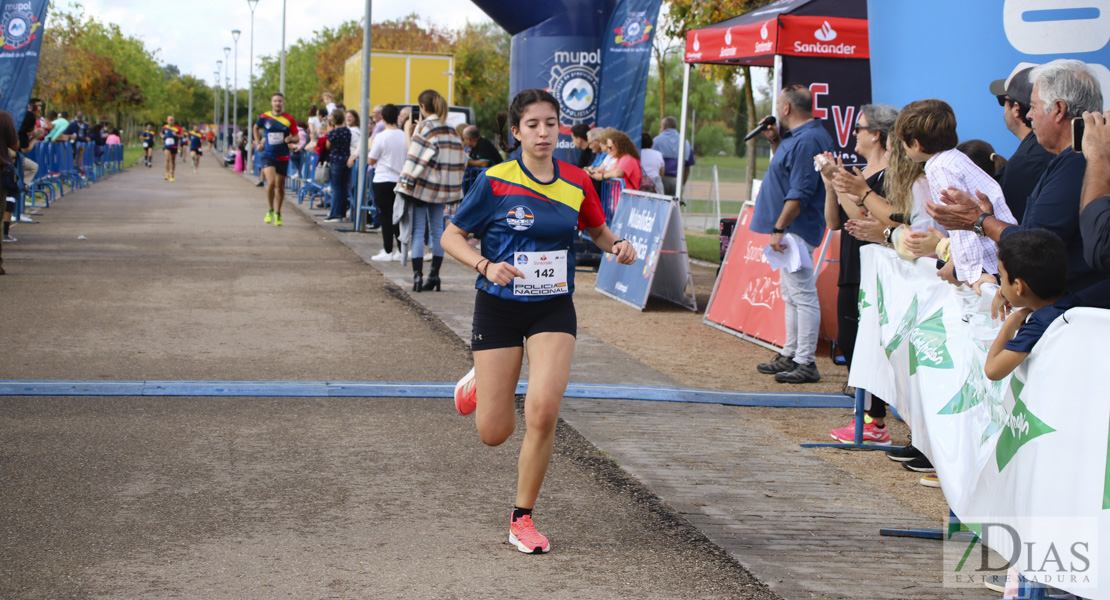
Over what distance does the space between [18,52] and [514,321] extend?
11943mm

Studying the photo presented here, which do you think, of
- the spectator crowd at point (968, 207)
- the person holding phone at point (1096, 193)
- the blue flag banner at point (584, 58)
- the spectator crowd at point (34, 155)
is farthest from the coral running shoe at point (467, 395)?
the blue flag banner at point (584, 58)

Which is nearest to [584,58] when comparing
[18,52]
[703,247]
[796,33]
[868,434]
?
[796,33]

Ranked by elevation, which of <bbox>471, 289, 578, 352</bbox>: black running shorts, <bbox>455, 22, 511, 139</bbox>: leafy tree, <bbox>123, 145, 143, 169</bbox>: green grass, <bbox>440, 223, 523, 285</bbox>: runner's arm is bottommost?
<bbox>471, 289, 578, 352</bbox>: black running shorts

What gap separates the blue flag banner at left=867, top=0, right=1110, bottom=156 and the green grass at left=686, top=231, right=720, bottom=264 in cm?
743

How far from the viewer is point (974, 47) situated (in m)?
6.24

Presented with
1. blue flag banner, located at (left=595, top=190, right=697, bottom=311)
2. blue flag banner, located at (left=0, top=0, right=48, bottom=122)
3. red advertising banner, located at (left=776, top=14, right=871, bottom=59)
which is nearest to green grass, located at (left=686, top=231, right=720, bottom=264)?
blue flag banner, located at (left=595, top=190, right=697, bottom=311)

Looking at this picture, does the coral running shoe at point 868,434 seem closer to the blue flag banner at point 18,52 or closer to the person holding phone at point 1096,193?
the person holding phone at point 1096,193

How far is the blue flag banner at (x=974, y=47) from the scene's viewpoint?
18.7 ft

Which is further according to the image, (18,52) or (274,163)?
(274,163)

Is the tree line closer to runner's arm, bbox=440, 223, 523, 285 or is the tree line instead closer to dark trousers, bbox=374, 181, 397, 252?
dark trousers, bbox=374, 181, 397, 252

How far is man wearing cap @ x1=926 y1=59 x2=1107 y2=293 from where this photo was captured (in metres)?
3.69

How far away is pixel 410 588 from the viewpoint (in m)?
3.75

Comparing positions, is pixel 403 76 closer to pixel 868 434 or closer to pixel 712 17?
pixel 712 17

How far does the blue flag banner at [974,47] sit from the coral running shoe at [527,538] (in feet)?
11.7
